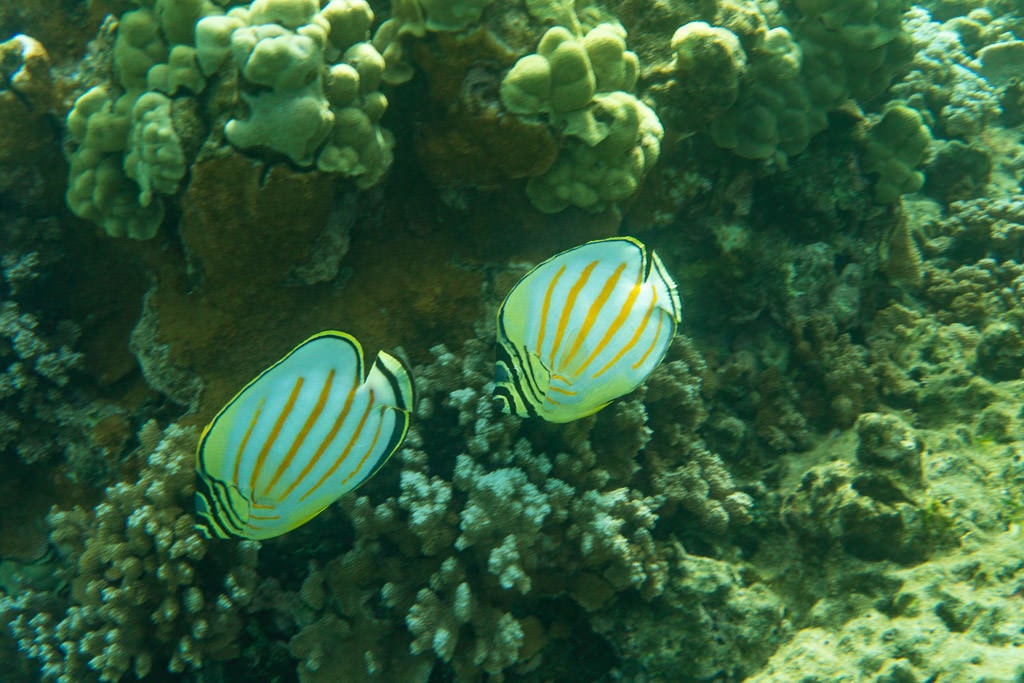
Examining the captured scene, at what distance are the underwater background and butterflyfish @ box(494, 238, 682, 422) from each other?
1065 mm

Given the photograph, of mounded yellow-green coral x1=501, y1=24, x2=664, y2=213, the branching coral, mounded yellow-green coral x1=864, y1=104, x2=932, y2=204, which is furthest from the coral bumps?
mounded yellow-green coral x1=864, y1=104, x2=932, y2=204

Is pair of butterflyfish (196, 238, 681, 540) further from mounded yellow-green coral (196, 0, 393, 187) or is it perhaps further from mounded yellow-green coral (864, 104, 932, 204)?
mounded yellow-green coral (864, 104, 932, 204)

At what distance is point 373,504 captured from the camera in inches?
118

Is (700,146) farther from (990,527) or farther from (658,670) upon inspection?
(658,670)

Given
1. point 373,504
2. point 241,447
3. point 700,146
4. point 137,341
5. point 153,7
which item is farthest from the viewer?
point 700,146

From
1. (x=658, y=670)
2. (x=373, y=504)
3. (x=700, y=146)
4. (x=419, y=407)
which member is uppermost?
(x=700, y=146)

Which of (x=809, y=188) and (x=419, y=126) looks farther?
(x=809, y=188)

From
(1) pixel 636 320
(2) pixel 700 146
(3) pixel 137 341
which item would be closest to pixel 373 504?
(3) pixel 137 341

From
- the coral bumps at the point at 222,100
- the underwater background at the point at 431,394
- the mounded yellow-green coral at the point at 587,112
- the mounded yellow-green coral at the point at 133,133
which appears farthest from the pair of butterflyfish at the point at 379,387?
the mounded yellow-green coral at the point at 133,133

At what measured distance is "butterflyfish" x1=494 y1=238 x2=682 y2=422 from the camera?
6.40ft

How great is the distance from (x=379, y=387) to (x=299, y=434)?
270 millimetres

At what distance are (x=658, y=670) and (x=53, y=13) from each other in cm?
444

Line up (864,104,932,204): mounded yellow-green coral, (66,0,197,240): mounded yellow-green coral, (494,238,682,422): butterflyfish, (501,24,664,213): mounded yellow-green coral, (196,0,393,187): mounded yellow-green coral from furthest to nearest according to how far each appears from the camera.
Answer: (864,104,932,204): mounded yellow-green coral → (501,24,664,213): mounded yellow-green coral → (66,0,197,240): mounded yellow-green coral → (196,0,393,187): mounded yellow-green coral → (494,238,682,422): butterflyfish

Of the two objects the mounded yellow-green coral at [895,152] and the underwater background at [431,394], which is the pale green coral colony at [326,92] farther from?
the mounded yellow-green coral at [895,152]
